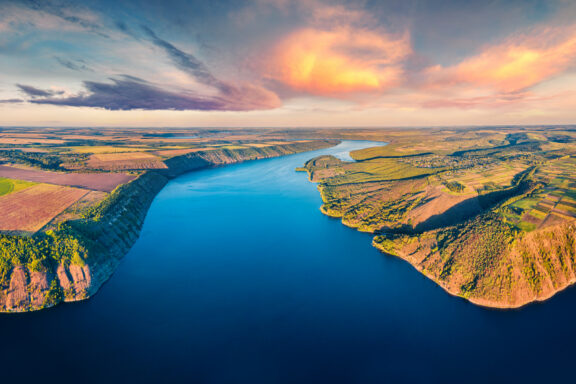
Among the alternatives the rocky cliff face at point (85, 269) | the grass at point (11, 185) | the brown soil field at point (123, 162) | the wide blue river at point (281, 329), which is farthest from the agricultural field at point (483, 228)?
the brown soil field at point (123, 162)

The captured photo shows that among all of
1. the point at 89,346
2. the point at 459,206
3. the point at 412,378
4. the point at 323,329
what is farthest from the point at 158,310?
the point at 459,206

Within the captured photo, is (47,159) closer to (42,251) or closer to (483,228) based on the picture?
(42,251)

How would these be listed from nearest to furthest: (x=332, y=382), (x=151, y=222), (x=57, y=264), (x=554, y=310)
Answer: (x=332, y=382)
(x=554, y=310)
(x=57, y=264)
(x=151, y=222)

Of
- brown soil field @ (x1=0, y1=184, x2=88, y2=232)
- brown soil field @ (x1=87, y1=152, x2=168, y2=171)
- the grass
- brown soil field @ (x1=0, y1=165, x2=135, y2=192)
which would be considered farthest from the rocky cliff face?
brown soil field @ (x1=87, y1=152, x2=168, y2=171)

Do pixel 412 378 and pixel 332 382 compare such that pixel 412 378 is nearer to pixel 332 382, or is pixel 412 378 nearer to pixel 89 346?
pixel 332 382

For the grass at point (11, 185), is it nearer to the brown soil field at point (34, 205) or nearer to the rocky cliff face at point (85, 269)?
the brown soil field at point (34, 205)

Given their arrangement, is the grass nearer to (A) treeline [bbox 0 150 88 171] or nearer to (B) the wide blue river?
(B) the wide blue river
